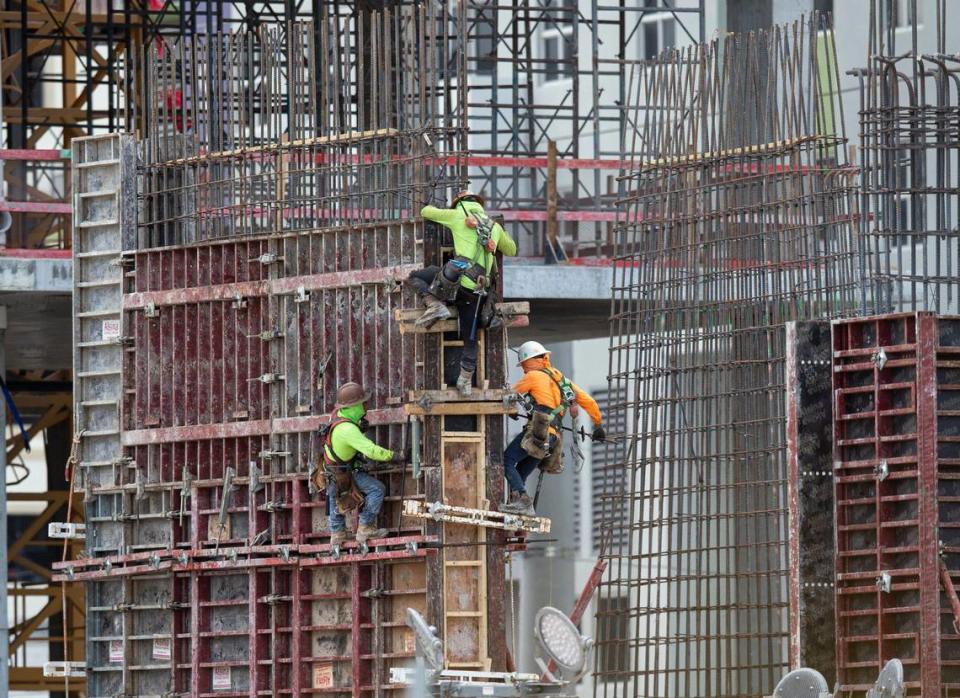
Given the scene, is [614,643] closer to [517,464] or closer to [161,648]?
[517,464]

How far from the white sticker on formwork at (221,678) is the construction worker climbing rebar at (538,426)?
13.1 ft

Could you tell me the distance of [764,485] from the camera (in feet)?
72.4

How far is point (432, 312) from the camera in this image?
70.8 ft

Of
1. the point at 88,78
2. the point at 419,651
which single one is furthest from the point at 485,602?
the point at 88,78

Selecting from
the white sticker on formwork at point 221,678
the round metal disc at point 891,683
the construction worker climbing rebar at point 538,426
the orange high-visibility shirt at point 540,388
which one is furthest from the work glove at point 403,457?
A: the round metal disc at point 891,683

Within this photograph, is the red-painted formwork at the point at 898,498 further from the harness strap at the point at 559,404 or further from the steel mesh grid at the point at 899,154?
the harness strap at the point at 559,404

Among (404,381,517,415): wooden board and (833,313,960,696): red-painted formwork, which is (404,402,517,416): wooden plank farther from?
(833,313,960,696): red-painted formwork

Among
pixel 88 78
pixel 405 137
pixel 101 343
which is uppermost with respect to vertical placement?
pixel 88 78

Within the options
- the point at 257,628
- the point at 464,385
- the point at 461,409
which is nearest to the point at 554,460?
the point at 461,409

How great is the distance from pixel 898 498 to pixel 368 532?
534cm

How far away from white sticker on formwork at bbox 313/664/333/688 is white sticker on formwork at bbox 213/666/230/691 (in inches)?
50.7

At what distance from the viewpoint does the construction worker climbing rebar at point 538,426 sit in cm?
2203

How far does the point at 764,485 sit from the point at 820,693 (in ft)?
11.8

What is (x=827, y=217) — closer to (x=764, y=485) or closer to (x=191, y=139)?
(x=764, y=485)
